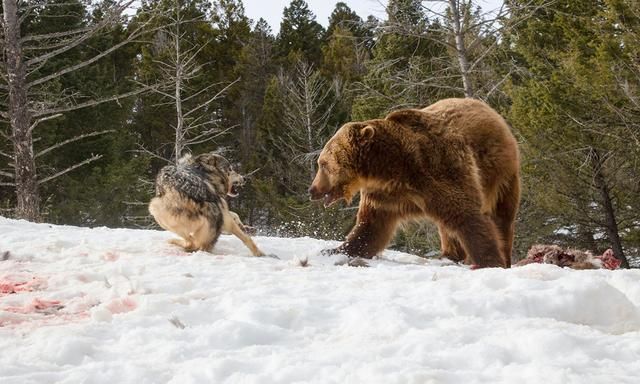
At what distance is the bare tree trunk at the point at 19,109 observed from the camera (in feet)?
31.4

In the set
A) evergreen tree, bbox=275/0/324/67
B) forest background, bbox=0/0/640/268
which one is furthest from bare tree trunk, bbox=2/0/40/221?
evergreen tree, bbox=275/0/324/67

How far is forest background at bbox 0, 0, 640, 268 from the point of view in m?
11.8

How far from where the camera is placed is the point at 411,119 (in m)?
5.72

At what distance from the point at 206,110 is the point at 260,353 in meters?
26.0

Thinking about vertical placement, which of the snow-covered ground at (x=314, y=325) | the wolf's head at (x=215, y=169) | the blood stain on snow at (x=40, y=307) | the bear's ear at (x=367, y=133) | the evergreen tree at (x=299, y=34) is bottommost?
the blood stain on snow at (x=40, y=307)

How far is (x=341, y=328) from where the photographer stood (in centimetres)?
274

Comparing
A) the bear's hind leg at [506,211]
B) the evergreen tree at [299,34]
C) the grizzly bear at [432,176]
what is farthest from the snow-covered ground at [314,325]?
the evergreen tree at [299,34]

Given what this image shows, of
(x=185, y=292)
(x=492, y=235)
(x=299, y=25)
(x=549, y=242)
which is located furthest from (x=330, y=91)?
(x=185, y=292)

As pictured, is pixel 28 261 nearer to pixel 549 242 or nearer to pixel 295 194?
pixel 549 242

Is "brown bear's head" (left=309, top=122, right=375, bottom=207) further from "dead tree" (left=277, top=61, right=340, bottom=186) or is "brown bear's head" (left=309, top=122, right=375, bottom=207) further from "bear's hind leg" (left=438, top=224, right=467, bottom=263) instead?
"dead tree" (left=277, top=61, right=340, bottom=186)

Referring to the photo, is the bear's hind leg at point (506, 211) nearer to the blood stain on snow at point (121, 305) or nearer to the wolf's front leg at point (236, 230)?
the wolf's front leg at point (236, 230)

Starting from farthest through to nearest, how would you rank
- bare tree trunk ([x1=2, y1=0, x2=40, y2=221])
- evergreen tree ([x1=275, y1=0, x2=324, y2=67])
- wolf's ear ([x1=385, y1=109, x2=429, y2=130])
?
evergreen tree ([x1=275, y1=0, x2=324, y2=67]) < bare tree trunk ([x1=2, y1=0, x2=40, y2=221]) < wolf's ear ([x1=385, y1=109, x2=429, y2=130])

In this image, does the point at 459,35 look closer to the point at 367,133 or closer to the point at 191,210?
the point at 367,133

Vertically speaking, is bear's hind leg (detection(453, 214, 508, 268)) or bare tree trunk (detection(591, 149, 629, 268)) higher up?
bear's hind leg (detection(453, 214, 508, 268))
